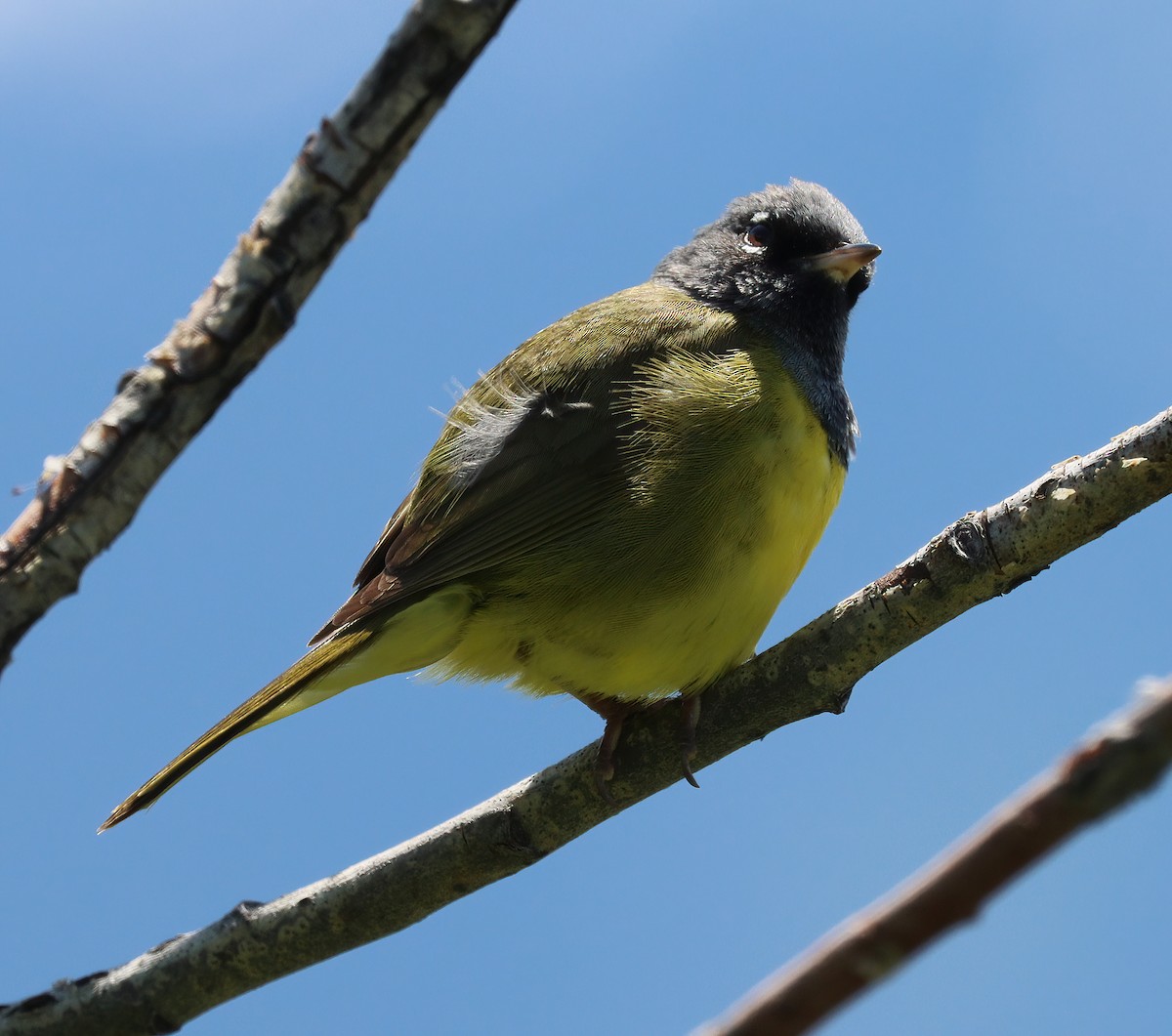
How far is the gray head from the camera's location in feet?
15.6

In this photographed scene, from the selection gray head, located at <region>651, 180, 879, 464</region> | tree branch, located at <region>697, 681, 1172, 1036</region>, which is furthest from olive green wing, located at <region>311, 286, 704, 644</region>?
tree branch, located at <region>697, 681, 1172, 1036</region>

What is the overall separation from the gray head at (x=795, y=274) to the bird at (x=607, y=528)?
0.16ft

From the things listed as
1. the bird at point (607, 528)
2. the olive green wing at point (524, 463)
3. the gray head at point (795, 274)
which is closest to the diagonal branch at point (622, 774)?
the bird at point (607, 528)

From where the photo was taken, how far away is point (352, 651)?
13.4ft

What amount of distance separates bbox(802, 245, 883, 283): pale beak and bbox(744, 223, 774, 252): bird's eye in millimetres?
247

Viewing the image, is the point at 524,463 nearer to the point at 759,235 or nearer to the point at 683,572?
the point at 683,572

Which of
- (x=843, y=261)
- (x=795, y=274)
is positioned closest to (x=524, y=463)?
(x=795, y=274)

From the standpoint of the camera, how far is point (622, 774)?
3824mm

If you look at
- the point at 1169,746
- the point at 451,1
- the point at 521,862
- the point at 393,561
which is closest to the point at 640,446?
the point at 393,561

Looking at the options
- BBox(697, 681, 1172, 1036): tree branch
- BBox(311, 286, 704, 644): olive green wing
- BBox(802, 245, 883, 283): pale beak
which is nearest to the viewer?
BBox(697, 681, 1172, 1036): tree branch

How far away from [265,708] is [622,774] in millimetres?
1140

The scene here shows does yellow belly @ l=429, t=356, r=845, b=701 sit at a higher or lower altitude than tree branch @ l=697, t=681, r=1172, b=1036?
higher

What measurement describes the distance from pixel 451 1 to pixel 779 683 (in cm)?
216

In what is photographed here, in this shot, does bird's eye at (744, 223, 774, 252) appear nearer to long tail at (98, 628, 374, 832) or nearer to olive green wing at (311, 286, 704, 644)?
olive green wing at (311, 286, 704, 644)
